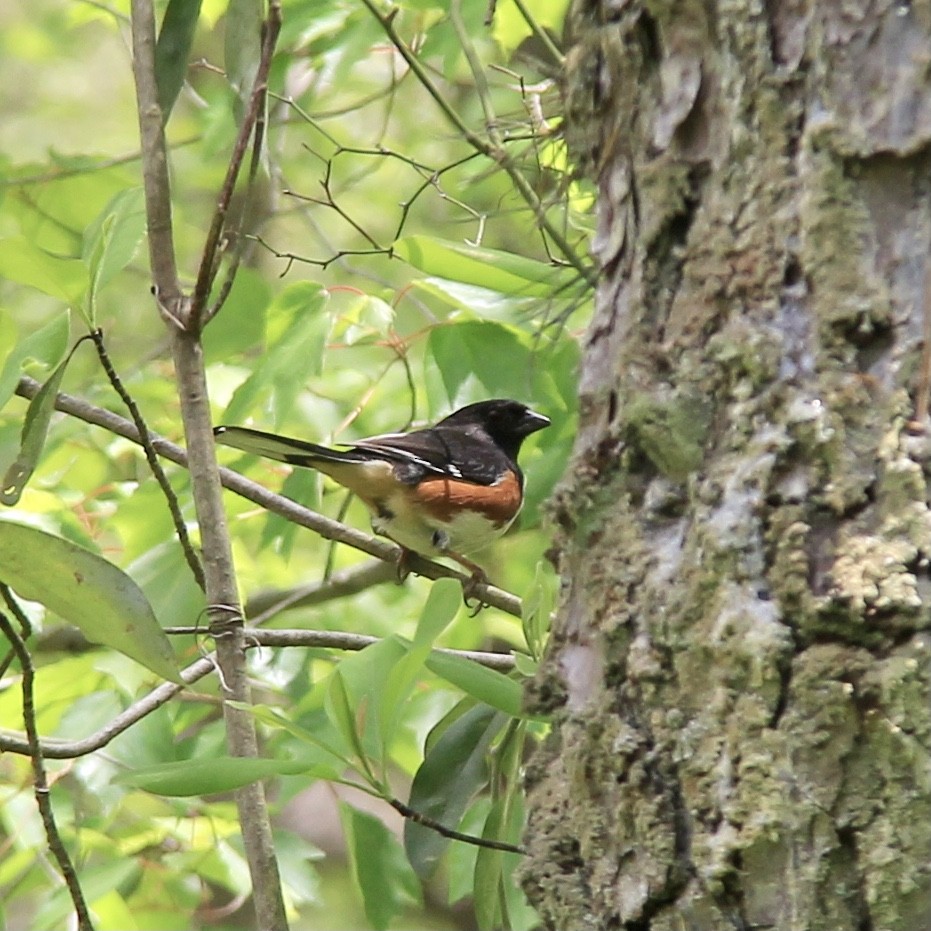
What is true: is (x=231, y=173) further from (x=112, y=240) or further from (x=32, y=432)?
(x=32, y=432)

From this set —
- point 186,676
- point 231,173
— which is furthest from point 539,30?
point 186,676

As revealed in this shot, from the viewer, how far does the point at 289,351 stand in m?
2.57

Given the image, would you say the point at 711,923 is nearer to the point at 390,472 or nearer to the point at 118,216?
the point at 118,216

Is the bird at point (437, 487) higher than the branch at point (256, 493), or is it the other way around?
the bird at point (437, 487)

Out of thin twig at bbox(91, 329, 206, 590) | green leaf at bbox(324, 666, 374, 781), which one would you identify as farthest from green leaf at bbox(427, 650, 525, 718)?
thin twig at bbox(91, 329, 206, 590)

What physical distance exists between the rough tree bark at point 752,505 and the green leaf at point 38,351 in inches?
29.7

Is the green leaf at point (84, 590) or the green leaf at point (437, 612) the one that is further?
the green leaf at point (84, 590)

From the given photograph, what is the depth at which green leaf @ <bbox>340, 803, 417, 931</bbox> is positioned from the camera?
6.72 ft

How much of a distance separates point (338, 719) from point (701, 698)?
0.46 m

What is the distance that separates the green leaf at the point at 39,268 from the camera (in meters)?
1.68

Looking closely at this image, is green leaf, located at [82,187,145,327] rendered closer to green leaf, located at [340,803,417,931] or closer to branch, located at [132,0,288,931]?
branch, located at [132,0,288,931]

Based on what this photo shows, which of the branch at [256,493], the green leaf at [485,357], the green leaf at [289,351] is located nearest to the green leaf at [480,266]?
the green leaf at [485,357]

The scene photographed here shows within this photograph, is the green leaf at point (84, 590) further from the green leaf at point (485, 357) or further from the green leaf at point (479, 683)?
the green leaf at point (485, 357)

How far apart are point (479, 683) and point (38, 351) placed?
77 cm
